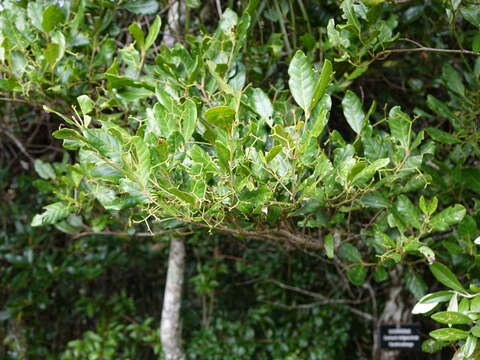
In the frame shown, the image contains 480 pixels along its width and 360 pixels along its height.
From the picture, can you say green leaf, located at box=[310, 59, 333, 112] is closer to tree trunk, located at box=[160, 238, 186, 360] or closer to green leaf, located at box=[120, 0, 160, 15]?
green leaf, located at box=[120, 0, 160, 15]

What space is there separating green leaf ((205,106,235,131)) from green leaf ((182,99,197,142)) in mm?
65

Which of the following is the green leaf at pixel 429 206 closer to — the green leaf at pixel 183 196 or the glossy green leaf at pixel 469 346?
the glossy green leaf at pixel 469 346

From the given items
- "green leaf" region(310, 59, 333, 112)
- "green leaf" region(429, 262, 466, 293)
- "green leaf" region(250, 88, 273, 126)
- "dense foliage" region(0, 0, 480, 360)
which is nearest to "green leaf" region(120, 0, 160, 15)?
"dense foliage" region(0, 0, 480, 360)

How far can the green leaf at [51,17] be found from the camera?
1067mm

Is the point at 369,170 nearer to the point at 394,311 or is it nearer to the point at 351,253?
the point at 351,253

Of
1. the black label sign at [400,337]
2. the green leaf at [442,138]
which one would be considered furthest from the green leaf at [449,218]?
the black label sign at [400,337]

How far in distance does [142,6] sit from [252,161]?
2.19 ft

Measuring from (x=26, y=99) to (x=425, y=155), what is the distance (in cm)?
91

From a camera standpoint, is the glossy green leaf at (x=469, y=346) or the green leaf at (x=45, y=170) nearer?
the glossy green leaf at (x=469, y=346)

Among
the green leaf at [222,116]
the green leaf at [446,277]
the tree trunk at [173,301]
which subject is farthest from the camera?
the tree trunk at [173,301]

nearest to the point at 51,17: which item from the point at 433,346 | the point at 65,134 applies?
the point at 65,134

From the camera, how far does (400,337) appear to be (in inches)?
59.4

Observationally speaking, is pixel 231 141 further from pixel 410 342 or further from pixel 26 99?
pixel 410 342

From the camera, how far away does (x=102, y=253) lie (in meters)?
2.06
